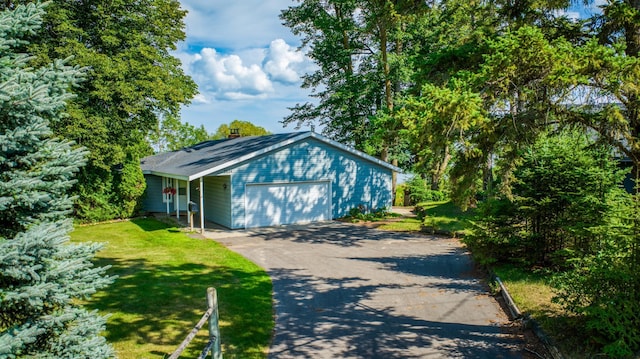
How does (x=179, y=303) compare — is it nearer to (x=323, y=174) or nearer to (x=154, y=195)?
(x=323, y=174)

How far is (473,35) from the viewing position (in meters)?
7.28

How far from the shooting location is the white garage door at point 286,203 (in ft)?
55.9

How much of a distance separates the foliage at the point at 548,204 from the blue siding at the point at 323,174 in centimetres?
956

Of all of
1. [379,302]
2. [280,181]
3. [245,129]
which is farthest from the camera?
[245,129]

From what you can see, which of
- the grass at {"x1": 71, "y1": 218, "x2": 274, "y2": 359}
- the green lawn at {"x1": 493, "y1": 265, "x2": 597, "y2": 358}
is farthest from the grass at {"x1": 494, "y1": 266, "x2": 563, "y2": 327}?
the grass at {"x1": 71, "y1": 218, "x2": 274, "y2": 359}

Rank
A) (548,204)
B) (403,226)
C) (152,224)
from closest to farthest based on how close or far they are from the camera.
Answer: (548,204), (403,226), (152,224)

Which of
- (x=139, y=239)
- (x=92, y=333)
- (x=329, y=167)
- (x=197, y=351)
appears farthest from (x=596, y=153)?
(x=139, y=239)

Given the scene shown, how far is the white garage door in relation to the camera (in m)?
17.0

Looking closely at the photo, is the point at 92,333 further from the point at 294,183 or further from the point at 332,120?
the point at 332,120

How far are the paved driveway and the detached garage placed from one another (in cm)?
329

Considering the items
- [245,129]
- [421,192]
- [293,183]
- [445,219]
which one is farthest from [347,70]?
[245,129]

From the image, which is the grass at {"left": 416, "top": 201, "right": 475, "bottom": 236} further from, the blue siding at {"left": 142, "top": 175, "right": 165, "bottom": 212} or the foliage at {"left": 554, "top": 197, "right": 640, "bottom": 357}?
the blue siding at {"left": 142, "top": 175, "right": 165, "bottom": 212}

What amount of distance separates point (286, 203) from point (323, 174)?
236cm

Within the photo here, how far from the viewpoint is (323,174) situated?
18875mm
